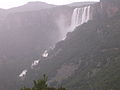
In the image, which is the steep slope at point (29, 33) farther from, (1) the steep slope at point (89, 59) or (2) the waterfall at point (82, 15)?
(1) the steep slope at point (89, 59)

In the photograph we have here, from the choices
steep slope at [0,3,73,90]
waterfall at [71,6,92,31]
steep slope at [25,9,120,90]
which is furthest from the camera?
steep slope at [0,3,73,90]

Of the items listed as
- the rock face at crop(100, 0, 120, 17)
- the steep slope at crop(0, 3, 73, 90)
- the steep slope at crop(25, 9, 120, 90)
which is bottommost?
the steep slope at crop(0, 3, 73, 90)

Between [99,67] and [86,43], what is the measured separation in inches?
901

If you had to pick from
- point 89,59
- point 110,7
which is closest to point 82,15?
point 110,7

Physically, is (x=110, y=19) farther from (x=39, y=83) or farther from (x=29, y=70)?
(x=39, y=83)

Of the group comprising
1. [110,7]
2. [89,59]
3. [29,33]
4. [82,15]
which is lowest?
[29,33]

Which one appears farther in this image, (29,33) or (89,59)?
(29,33)

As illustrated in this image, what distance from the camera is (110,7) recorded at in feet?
430

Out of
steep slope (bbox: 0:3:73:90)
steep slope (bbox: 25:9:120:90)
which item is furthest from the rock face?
steep slope (bbox: 0:3:73:90)

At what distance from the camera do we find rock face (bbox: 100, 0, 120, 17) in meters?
129

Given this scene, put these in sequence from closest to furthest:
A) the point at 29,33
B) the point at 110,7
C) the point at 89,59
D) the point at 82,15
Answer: the point at 89,59, the point at 110,7, the point at 82,15, the point at 29,33

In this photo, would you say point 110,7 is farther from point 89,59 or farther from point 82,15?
point 89,59

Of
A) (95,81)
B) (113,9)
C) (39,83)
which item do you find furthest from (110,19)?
(39,83)

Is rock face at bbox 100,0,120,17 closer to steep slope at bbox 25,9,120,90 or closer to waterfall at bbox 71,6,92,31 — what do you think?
steep slope at bbox 25,9,120,90
